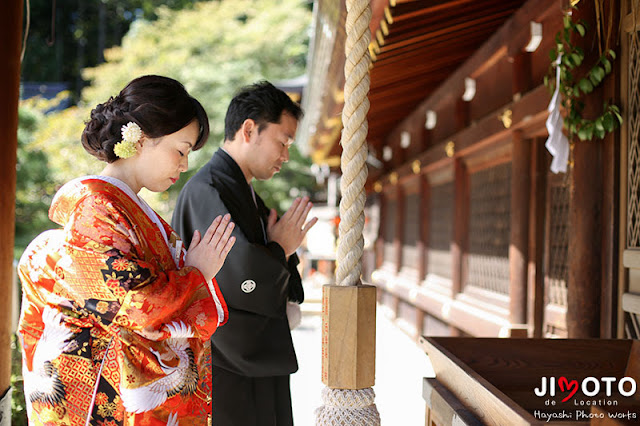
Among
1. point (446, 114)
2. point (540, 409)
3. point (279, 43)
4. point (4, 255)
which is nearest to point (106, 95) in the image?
point (279, 43)

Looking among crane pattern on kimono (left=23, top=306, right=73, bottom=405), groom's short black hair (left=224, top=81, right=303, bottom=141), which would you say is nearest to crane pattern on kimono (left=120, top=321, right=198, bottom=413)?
crane pattern on kimono (left=23, top=306, right=73, bottom=405)

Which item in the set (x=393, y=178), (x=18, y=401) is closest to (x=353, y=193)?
(x=18, y=401)

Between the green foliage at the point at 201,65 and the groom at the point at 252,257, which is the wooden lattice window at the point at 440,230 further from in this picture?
the green foliage at the point at 201,65

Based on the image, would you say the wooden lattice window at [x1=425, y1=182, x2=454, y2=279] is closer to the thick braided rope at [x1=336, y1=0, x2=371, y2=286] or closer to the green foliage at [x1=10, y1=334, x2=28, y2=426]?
the green foliage at [x1=10, y1=334, x2=28, y2=426]

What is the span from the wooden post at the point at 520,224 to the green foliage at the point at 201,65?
9841 millimetres

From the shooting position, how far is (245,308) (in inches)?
89.9

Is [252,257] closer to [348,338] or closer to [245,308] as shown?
[245,308]

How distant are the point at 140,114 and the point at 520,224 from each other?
10.8 ft

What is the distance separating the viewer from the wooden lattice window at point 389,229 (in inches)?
422

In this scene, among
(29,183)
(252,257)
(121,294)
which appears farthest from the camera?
(29,183)

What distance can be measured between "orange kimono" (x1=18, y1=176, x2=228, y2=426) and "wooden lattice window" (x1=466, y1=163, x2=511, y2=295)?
3.76 m

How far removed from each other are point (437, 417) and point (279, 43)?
16.1m

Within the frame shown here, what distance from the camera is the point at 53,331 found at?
164 centimetres

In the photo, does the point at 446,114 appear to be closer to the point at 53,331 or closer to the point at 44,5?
the point at 53,331
